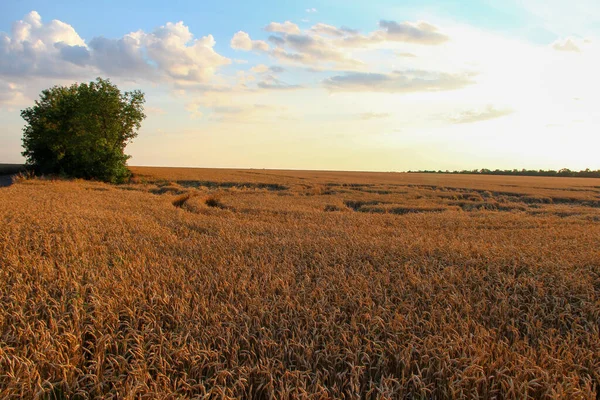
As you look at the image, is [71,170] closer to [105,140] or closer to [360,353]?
[105,140]

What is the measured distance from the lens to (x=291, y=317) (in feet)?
13.8

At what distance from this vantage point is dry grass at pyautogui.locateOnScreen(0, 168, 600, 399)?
3182mm

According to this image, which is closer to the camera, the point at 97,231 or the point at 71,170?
the point at 97,231

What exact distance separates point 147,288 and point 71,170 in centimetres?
3835

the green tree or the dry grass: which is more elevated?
the green tree

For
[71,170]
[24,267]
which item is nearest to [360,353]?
[24,267]

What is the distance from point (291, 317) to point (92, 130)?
1360 inches

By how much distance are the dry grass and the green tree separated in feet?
89.7

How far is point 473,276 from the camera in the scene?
6.01m

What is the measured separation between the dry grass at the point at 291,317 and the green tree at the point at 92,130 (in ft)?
89.7

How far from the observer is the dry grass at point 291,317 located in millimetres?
3182

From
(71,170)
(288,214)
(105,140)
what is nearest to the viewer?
(288,214)

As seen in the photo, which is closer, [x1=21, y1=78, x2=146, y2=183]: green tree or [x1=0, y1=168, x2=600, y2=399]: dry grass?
[x1=0, y1=168, x2=600, y2=399]: dry grass

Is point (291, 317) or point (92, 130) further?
point (92, 130)
